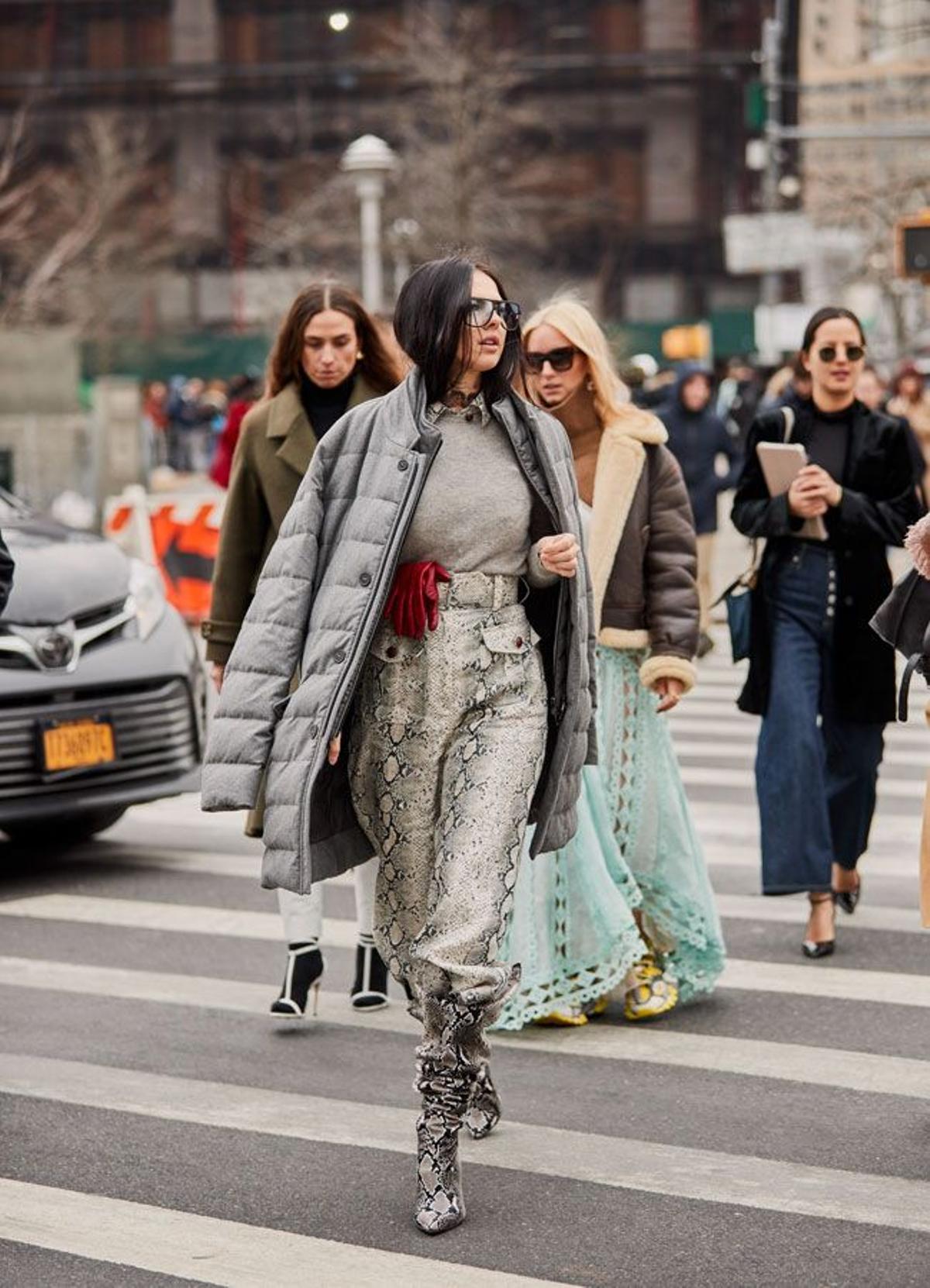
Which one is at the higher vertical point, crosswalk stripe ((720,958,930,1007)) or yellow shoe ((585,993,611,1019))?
yellow shoe ((585,993,611,1019))

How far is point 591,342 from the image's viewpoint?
20.2 ft

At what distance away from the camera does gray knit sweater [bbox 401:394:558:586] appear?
15.5 feet

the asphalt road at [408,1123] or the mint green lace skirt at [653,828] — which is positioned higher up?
the mint green lace skirt at [653,828]

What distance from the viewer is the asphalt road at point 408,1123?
441cm

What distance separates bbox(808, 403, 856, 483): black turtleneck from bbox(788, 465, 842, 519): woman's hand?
0.79 ft

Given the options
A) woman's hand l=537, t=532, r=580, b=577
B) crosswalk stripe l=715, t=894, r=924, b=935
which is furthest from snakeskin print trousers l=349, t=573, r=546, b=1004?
crosswalk stripe l=715, t=894, r=924, b=935

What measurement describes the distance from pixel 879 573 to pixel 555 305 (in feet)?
4.95

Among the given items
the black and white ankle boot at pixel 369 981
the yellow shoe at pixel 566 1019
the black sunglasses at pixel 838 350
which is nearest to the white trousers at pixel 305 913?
the black and white ankle boot at pixel 369 981

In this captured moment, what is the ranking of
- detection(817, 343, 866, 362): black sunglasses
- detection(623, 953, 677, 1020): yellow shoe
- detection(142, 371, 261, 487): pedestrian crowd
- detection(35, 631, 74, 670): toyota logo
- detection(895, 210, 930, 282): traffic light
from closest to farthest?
detection(623, 953, 677, 1020): yellow shoe < detection(817, 343, 866, 362): black sunglasses < detection(35, 631, 74, 670): toyota logo < detection(895, 210, 930, 282): traffic light < detection(142, 371, 261, 487): pedestrian crowd

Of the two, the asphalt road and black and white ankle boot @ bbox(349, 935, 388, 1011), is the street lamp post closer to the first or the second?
the asphalt road

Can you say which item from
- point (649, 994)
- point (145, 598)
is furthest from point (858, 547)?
point (145, 598)

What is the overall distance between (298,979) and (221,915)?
1658mm

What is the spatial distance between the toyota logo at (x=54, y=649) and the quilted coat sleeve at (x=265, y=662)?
3.55m

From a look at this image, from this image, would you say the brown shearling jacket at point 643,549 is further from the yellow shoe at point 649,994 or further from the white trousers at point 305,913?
the white trousers at point 305,913
